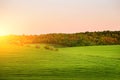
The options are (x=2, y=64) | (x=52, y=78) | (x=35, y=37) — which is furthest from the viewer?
(x=35, y=37)

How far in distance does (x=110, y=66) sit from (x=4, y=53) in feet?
14.2

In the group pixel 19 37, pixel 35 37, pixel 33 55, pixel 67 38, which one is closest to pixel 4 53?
pixel 33 55

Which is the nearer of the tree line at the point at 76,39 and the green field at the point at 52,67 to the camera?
the green field at the point at 52,67

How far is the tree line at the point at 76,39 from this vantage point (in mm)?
19562

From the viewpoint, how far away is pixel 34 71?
11117 millimetres

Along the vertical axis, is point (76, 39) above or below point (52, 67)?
above

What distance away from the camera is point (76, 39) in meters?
21.7

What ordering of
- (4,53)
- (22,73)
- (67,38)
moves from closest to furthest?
(22,73) < (4,53) < (67,38)

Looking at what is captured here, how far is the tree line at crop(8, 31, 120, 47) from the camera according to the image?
19.6 meters

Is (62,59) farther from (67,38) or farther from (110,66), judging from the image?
(67,38)

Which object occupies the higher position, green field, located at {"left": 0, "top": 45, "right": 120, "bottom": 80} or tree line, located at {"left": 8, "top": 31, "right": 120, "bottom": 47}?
tree line, located at {"left": 8, "top": 31, "right": 120, "bottom": 47}

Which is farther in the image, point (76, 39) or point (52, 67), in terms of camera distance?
point (76, 39)

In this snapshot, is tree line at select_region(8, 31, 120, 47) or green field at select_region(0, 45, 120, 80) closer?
green field at select_region(0, 45, 120, 80)

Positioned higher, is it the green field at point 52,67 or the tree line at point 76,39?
the tree line at point 76,39
